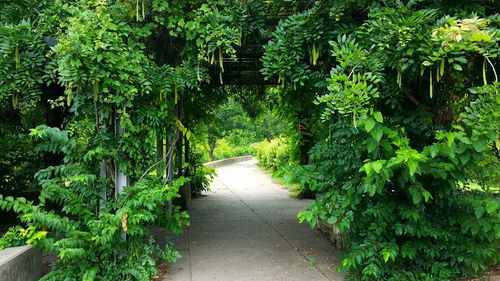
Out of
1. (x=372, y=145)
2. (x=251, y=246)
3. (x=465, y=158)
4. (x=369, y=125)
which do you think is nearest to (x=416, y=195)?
(x=465, y=158)

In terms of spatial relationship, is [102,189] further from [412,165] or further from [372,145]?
[412,165]

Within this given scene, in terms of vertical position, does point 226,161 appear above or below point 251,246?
below

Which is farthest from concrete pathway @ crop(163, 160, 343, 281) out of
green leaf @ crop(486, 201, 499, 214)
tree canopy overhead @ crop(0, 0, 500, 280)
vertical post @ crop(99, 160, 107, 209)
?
green leaf @ crop(486, 201, 499, 214)

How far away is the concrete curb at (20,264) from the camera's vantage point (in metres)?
4.02

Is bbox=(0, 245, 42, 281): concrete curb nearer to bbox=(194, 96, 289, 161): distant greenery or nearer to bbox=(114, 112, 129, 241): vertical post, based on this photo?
bbox=(114, 112, 129, 241): vertical post

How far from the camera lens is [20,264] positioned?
4297 mm

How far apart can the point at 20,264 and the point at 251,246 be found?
3236mm

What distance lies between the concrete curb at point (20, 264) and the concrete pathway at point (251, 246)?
1.51 meters

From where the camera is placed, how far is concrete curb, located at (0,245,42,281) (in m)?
4.02

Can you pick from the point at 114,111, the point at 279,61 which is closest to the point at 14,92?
the point at 114,111

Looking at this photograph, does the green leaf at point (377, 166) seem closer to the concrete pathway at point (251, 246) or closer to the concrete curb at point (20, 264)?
the concrete pathway at point (251, 246)

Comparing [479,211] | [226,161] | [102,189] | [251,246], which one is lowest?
[226,161]

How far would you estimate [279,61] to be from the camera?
468 cm

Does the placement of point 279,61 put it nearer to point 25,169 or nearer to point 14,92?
point 14,92
